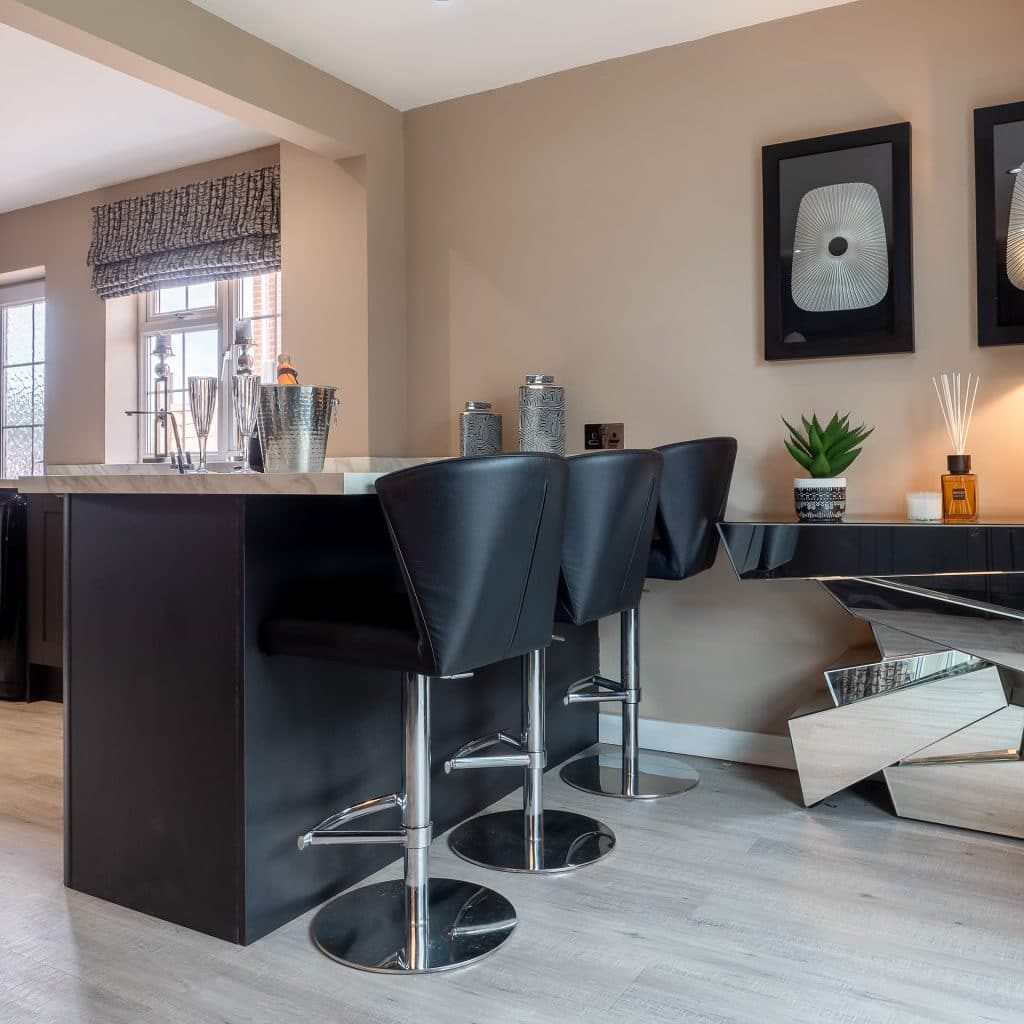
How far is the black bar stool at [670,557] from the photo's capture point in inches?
106

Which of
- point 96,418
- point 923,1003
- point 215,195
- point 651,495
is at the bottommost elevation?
point 923,1003

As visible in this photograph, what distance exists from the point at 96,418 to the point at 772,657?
360 centimetres

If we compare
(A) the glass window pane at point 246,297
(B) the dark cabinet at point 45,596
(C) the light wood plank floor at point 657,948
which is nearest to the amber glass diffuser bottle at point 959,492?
(C) the light wood plank floor at point 657,948

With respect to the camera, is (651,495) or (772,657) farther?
(772,657)

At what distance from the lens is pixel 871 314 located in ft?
9.47

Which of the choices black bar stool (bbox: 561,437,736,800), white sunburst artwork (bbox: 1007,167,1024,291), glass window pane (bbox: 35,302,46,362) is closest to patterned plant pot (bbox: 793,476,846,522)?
black bar stool (bbox: 561,437,736,800)

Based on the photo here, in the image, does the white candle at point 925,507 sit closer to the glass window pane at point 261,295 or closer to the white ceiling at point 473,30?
the white ceiling at point 473,30

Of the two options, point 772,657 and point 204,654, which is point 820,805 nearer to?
point 772,657

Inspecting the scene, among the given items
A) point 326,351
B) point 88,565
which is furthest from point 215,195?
point 88,565

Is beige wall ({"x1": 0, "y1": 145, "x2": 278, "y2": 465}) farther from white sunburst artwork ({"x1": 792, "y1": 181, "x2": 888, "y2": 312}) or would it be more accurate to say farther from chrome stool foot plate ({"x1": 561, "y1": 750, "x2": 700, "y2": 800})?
white sunburst artwork ({"x1": 792, "y1": 181, "x2": 888, "y2": 312})

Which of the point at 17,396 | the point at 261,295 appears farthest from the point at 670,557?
the point at 17,396

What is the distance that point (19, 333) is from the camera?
533cm

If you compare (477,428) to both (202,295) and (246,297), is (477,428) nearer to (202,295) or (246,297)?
(246,297)

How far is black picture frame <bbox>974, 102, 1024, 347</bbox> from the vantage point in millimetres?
2674
